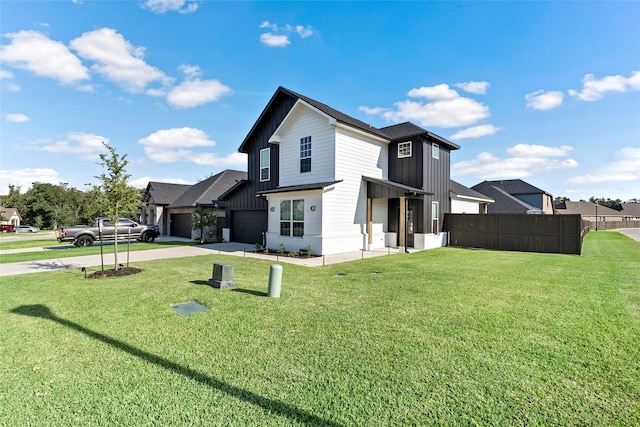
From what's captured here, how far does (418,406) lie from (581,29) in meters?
13.9

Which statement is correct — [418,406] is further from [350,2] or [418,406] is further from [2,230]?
[2,230]

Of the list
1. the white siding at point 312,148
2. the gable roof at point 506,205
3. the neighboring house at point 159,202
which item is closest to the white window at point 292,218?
the white siding at point 312,148

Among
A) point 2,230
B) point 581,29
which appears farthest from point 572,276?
point 2,230

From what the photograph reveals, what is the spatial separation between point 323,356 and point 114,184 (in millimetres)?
8775

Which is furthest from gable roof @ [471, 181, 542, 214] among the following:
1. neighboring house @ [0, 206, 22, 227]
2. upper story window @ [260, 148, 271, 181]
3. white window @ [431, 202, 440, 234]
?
neighboring house @ [0, 206, 22, 227]

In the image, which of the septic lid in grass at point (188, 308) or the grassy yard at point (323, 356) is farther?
the septic lid in grass at point (188, 308)

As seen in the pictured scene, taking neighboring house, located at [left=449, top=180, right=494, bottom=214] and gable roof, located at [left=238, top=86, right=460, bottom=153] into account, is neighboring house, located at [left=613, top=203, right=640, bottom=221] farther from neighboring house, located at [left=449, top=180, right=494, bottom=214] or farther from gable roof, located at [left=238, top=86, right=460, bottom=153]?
gable roof, located at [left=238, top=86, right=460, bottom=153]

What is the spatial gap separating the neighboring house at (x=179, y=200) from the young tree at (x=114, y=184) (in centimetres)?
1403

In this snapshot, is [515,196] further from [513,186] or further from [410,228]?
[410,228]

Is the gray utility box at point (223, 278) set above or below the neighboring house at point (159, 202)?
below

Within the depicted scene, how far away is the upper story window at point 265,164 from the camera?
17984mm

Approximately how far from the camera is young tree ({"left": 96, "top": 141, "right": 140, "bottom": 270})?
893 centimetres

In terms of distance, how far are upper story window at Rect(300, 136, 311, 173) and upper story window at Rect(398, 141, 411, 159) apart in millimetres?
5372

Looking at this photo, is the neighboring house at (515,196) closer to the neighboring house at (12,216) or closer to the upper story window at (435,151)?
the upper story window at (435,151)
